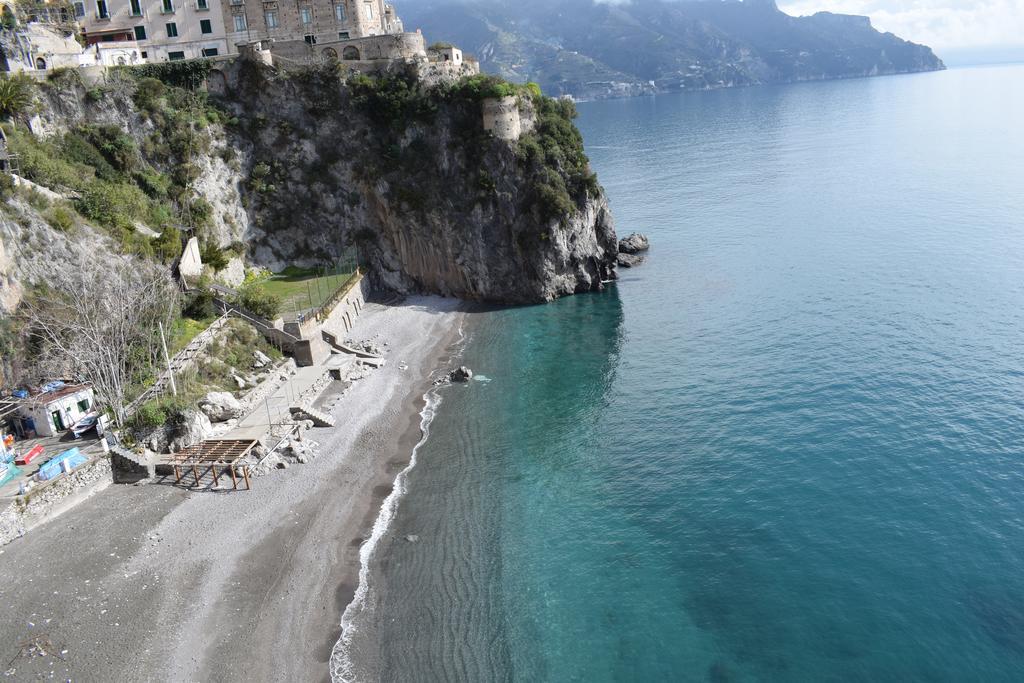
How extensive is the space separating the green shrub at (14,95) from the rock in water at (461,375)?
40.7 meters

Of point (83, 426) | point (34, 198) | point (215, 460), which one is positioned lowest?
point (215, 460)

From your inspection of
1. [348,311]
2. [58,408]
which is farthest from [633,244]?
[58,408]

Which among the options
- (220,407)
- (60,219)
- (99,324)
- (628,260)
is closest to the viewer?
(99,324)

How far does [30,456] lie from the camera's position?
3684 cm

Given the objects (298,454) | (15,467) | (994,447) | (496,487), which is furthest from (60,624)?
(994,447)

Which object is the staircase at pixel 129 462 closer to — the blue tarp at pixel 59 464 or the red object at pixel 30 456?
the blue tarp at pixel 59 464

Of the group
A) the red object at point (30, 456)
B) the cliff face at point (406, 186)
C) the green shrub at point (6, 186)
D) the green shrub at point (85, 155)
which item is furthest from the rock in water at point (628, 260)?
the red object at point (30, 456)

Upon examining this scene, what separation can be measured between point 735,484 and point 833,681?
40.8 feet

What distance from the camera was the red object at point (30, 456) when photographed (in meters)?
36.5

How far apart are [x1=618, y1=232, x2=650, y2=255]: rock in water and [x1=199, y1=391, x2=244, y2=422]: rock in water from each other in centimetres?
4925

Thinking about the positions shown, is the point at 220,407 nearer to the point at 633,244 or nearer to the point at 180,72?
the point at 180,72

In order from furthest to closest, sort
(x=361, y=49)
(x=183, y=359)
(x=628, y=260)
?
(x=628, y=260), (x=361, y=49), (x=183, y=359)

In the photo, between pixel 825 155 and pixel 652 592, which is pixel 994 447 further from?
pixel 825 155

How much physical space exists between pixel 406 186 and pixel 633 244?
27863 mm
